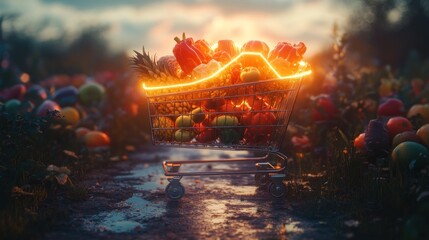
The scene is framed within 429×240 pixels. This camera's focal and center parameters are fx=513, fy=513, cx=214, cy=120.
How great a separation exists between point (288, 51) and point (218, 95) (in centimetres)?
78

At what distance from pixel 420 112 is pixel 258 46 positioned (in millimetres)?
2463

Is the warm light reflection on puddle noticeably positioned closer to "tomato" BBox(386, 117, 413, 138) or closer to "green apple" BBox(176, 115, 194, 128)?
"green apple" BBox(176, 115, 194, 128)

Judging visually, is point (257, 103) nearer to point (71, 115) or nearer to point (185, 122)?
point (185, 122)

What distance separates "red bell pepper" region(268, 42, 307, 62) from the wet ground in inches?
51.9

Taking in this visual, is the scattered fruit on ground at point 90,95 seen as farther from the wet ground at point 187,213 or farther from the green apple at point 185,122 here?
the green apple at point 185,122

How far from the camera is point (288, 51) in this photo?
15.7 ft

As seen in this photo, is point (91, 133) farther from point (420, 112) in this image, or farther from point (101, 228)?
point (420, 112)

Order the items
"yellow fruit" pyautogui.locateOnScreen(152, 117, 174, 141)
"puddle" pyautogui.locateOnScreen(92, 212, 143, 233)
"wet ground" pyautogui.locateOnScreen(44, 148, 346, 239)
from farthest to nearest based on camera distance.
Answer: "yellow fruit" pyautogui.locateOnScreen(152, 117, 174, 141) → "puddle" pyautogui.locateOnScreen(92, 212, 143, 233) → "wet ground" pyautogui.locateOnScreen(44, 148, 346, 239)

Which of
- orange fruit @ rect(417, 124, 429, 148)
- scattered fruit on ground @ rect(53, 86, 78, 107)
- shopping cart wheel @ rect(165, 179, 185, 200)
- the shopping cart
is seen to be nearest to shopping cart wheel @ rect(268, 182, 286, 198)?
the shopping cart


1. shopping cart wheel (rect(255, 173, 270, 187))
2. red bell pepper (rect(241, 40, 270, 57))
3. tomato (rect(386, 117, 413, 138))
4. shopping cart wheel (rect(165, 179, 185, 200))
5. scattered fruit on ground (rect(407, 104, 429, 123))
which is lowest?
shopping cart wheel (rect(165, 179, 185, 200))

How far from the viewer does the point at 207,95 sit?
4.72 m

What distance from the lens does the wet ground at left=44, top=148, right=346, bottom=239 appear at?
3699 mm

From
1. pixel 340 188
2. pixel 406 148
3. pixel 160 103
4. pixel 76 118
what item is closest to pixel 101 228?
pixel 160 103

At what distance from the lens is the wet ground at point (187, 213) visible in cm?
370
